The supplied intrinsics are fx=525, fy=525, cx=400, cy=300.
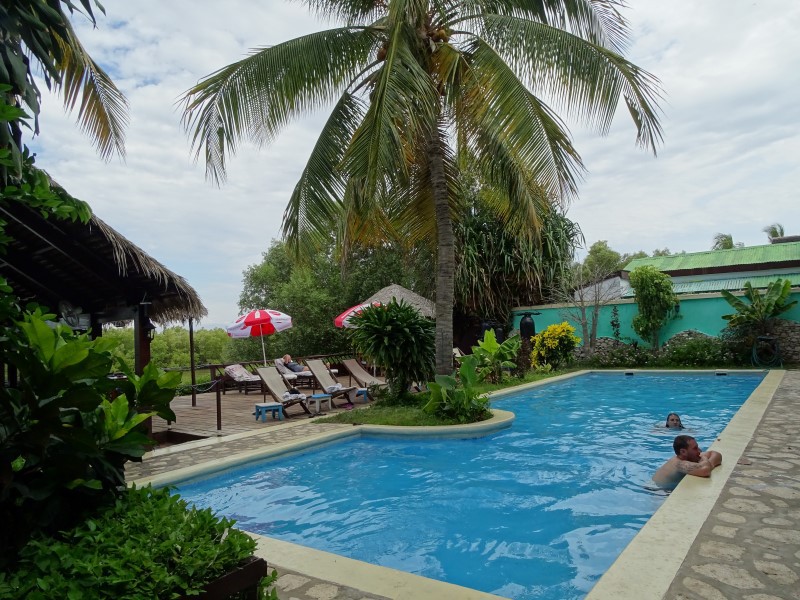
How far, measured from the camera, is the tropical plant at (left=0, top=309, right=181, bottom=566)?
5.84 ft

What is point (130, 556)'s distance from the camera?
5.83 ft

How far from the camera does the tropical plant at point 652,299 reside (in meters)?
15.8

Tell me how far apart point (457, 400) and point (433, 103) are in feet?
14.7

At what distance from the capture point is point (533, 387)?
12328 millimetres

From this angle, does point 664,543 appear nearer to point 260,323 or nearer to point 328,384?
point 328,384

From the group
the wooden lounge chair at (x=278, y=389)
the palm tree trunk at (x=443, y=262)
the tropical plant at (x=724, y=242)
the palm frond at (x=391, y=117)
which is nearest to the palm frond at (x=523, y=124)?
the palm frond at (x=391, y=117)

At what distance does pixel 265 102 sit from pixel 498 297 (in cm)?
1235

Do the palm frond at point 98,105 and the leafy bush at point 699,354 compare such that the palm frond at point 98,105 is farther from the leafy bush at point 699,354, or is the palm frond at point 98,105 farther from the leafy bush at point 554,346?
the leafy bush at point 699,354

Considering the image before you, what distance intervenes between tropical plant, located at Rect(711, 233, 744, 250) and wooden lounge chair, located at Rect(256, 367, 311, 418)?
37858mm

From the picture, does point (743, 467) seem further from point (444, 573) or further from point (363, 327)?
point (363, 327)

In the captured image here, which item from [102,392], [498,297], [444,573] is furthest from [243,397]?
[102,392]

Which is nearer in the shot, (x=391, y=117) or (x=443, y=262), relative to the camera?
(x=391, y=117)

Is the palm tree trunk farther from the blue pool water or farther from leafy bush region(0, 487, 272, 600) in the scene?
leafy bush region(0, 487, 272, 600)

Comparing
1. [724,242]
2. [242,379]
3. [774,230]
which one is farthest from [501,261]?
[774,230]
